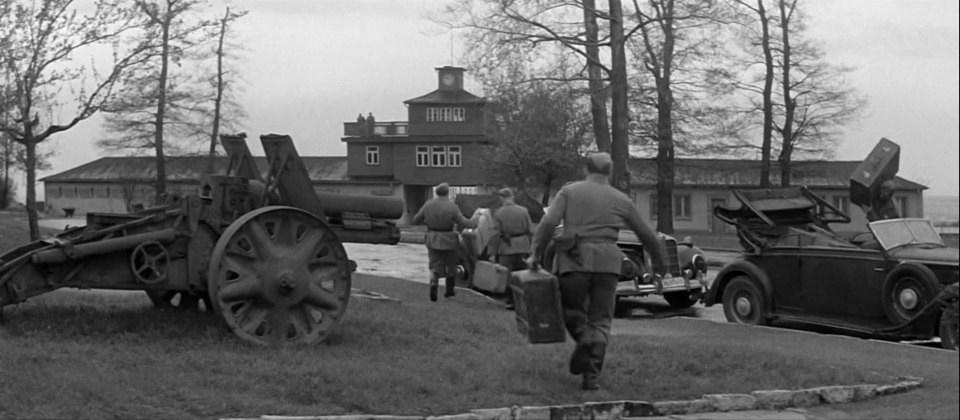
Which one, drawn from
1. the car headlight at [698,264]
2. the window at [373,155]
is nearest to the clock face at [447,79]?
the window at [373,155]

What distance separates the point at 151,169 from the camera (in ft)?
212

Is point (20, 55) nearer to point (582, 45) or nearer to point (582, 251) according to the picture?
point (582, 45)

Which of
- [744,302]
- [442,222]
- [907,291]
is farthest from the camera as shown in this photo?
[442,222]

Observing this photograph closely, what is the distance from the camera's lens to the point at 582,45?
3150 cm

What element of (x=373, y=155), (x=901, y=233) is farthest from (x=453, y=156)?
(x=901, y=233)

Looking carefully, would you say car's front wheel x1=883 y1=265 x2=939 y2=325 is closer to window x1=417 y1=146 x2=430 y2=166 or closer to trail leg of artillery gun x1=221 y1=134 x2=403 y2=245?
trail leg of artillery gun x1=221 y1=134 x2=403 y2=245

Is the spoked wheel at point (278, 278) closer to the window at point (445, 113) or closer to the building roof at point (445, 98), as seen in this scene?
the building roof at point (445, 98)

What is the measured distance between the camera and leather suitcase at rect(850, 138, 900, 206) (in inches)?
617

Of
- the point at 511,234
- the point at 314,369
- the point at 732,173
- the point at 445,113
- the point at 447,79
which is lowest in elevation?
the point at 314,369

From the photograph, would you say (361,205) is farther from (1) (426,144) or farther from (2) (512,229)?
(1) (426,144)

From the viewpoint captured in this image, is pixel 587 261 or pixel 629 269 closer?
pixel 587 261

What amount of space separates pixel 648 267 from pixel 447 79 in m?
62.2

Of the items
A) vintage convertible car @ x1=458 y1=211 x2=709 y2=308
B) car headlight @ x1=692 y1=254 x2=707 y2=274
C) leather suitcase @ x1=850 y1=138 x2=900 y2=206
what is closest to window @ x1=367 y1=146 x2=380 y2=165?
vintage convertible car @ x1=458 y1=211 x2=709 y2=308

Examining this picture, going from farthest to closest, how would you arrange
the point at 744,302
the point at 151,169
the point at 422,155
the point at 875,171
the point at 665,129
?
1. the point at 422,155
2. the point at 151,169
3. the point at 665,129
4. the point at 744,302
5. the point at 875,171
